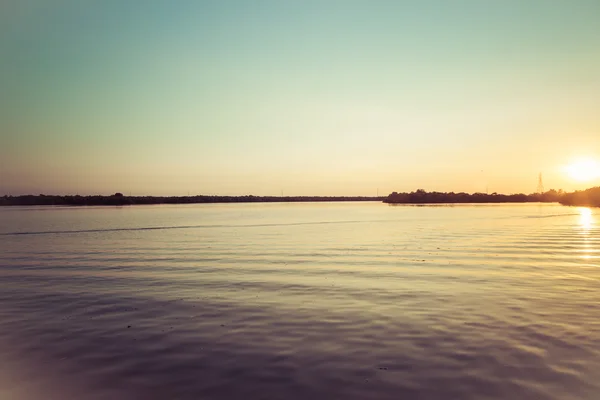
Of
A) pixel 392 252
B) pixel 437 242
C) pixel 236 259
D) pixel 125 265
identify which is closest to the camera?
pixel 125 265

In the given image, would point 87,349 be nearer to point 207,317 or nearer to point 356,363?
point 207,317

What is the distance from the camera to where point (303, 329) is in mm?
11672

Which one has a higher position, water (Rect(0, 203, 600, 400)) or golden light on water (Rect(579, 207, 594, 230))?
golden light on water (Rect(579, 207, 594, 230))

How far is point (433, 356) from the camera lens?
→ 9.45 meters

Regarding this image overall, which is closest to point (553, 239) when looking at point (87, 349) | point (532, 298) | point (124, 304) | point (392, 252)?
point (392, 252)

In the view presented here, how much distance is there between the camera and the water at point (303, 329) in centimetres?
815

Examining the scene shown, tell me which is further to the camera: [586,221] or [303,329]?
[586,221]

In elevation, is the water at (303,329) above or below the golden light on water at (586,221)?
below

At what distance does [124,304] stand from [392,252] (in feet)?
60.7

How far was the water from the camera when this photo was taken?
8148 mm

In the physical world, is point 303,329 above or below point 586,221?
below

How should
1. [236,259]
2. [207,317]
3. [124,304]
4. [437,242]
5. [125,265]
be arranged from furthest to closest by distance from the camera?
[437,242]
[236,259]
[125,265]
[124,304]
[207,317]

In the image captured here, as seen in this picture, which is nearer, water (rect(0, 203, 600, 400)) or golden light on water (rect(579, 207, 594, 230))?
water (rect(0, 203, 600, 400))

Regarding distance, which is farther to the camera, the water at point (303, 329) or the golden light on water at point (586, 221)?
the golden light on water at point (586, 221)
